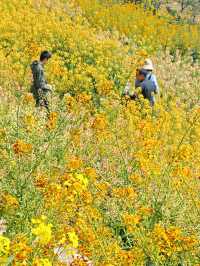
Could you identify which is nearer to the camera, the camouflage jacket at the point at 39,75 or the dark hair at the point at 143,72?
the camouflage jacket at the point at 39,75

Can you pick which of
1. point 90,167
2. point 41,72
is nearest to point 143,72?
point 41,72

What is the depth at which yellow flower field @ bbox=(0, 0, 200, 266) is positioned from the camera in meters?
4.07

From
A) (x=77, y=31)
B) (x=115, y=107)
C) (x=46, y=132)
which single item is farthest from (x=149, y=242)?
(x=77, y=31)

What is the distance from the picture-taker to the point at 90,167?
5609mm

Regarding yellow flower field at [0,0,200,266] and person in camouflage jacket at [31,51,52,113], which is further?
person in camouflage jacket at [31,51,52,113]

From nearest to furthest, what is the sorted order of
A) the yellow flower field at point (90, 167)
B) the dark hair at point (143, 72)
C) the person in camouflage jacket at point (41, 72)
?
the yellow flower field at point (90, 167), the person in camouflage jacket at point (41, 72), the dark hair at point (143, 72)

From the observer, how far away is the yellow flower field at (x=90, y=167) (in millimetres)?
4074

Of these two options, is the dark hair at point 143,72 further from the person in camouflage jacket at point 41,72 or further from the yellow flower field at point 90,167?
the person in camouflage jacket at point 41,72

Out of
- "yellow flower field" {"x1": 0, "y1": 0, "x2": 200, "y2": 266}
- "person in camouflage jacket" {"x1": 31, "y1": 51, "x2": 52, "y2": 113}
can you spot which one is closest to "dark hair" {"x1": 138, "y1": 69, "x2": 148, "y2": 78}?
"yellow flower field" {"x1": 0, "y1": 0, "x2": 200, "y2": 266}

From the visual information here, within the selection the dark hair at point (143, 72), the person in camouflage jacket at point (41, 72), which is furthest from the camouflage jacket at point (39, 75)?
the dark hair at point (143, 72)

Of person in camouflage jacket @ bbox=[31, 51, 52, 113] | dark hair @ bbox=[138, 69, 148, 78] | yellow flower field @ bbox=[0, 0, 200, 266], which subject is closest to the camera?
yellow flower field @ bbox=[0, 0, 200, 266]

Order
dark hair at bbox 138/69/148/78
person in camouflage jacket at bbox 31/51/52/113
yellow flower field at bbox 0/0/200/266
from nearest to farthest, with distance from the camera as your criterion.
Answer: yellow flower field at bbox 0/0/200/266 < person in camouflage jacket at bbox 31/51/52/113 < dark hair at bbox 138/69/148/78

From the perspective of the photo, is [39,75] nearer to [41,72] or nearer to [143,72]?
[41,72]

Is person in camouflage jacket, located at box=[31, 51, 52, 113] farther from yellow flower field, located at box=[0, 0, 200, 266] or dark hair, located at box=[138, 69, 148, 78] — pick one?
dark hair, located at box=[138, 69, 148, 78]
